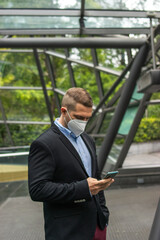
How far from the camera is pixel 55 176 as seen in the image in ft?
7.45

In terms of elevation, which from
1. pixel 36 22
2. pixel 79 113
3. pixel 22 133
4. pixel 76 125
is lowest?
pixel 22 133

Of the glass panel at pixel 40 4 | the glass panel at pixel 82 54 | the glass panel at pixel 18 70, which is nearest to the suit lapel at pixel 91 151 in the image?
the glass panel at pixel 40 4

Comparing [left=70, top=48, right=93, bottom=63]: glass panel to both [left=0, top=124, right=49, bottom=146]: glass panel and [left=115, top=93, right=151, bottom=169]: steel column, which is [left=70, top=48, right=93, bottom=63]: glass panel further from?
[left=0, top=124, right=49, bottom=146]: glass panel

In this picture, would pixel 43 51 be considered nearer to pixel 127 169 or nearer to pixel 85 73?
pixel 85 73

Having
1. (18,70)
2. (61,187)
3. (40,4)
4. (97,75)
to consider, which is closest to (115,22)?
(40,4)

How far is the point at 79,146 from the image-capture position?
99.2 inches

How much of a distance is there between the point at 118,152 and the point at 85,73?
188 inches

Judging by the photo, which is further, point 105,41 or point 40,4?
point 105,41

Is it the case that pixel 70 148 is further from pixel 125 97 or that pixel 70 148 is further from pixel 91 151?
pixel 125 97

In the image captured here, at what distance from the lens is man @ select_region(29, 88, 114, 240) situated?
2199 mm

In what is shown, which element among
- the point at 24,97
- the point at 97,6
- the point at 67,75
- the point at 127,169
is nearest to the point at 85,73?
the point at 67,75

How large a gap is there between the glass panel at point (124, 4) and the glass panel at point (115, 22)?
0.39 metres

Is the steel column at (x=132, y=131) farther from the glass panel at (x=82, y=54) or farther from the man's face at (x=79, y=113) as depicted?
the man's face at (x=79, y=113)

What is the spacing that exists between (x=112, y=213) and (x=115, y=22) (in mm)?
4984
